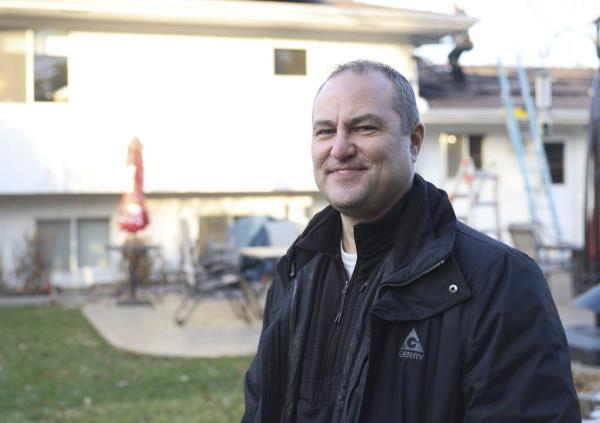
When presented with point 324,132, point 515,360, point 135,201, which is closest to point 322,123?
point 324,132

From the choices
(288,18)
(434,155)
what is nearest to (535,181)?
(434,155)

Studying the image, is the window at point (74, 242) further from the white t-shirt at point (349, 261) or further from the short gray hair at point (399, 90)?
the short gray hair at point (399, 90)

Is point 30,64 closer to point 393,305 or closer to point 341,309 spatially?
point 341,309

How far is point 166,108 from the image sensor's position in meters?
16.2

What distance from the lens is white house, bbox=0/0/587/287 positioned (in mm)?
15406

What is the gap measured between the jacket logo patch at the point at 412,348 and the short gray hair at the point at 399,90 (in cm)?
53

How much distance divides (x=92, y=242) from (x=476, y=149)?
787cm

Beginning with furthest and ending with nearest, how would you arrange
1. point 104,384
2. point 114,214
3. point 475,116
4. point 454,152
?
point 454,152 → point 475,116 → point 114,214 → point 104,384

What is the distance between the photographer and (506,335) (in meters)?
2.06

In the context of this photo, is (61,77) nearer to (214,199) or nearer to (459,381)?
(214,199)

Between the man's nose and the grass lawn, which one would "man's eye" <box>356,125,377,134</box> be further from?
the grass lawn

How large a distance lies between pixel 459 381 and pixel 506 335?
15 centimetres

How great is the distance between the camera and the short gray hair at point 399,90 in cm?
233

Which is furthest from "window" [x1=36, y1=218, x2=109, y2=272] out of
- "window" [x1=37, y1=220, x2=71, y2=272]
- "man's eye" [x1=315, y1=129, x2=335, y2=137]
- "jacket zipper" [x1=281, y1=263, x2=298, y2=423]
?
"man's eye" [x1=315, y1=129, x2=335, y2=137]
